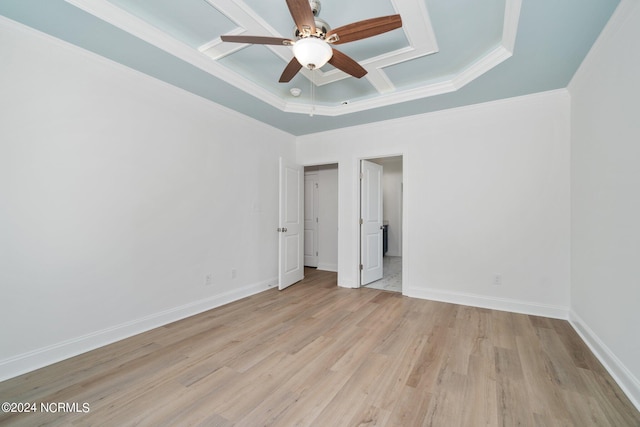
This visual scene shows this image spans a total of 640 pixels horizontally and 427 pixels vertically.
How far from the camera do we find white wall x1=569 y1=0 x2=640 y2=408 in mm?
1734

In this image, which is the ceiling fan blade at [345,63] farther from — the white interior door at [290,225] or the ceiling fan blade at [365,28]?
the white interior door at [290,225]

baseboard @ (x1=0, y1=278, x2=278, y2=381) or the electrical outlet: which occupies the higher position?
the electrical outlet

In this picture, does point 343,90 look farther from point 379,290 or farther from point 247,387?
point 247,387

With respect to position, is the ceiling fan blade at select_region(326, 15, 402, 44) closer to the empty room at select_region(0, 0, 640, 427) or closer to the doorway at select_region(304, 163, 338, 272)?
the empty room at select_region(0, 0, 640, 427)

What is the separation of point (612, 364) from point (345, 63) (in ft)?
10.1

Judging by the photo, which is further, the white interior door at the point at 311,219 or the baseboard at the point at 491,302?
the white interior door at the point at 311,219

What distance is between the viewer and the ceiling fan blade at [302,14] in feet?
5.16

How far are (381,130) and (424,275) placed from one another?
2302mm

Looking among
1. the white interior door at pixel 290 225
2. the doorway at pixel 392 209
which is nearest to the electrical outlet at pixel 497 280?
the white interior door at pixel 290 225

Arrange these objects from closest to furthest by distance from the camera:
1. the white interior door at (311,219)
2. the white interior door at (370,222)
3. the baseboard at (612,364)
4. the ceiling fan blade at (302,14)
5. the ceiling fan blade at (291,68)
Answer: the ceiling fan blade at (302,14), the baseboard at (612,364), the ceiling fan blade at (291,68), the white interior door at (370,222), the white interior door at (311,219)

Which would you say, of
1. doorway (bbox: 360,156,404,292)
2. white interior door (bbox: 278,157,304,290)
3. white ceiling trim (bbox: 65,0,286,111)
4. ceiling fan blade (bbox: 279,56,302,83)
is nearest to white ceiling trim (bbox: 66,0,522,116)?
white ceiling trim (bbox: 65,0,286,111)

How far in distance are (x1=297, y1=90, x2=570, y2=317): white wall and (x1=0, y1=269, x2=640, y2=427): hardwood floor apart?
533 mm

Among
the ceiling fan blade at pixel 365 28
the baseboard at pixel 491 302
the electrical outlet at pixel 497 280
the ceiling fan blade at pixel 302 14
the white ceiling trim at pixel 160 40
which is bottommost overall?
the baseboard at pixel 491 302

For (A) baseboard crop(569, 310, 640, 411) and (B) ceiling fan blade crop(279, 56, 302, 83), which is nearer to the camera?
(A) baseboard crop(569, 310, 640, 411)
